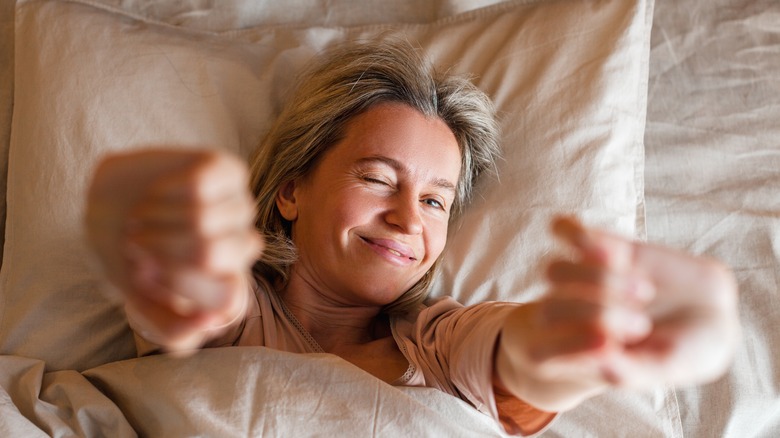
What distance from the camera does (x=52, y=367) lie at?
3.92ft

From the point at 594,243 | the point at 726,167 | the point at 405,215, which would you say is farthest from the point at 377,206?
the point at 726,167

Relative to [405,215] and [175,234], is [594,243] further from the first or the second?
[405,215]

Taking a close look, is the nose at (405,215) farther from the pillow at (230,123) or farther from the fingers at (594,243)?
the fingers at (594,243)

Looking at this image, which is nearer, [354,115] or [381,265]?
[381,265]

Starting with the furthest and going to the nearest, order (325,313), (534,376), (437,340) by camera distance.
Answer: (325,313) → (437,340) → (534,376)

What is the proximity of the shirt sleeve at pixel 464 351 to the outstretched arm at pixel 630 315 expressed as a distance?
0.68ft

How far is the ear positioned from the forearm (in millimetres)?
536

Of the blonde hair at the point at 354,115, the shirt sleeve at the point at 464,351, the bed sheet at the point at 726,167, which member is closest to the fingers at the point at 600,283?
the shirt sleeve at the point at 464,351

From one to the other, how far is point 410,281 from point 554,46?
0.53 m

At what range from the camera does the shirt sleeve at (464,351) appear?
2.94 ft

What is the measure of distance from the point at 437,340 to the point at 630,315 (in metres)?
0.51

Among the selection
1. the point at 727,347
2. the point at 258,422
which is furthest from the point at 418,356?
the point at 727,347

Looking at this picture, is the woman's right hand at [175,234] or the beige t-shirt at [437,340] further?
the beige t-shirt at [437,340]

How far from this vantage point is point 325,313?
1.24 m
